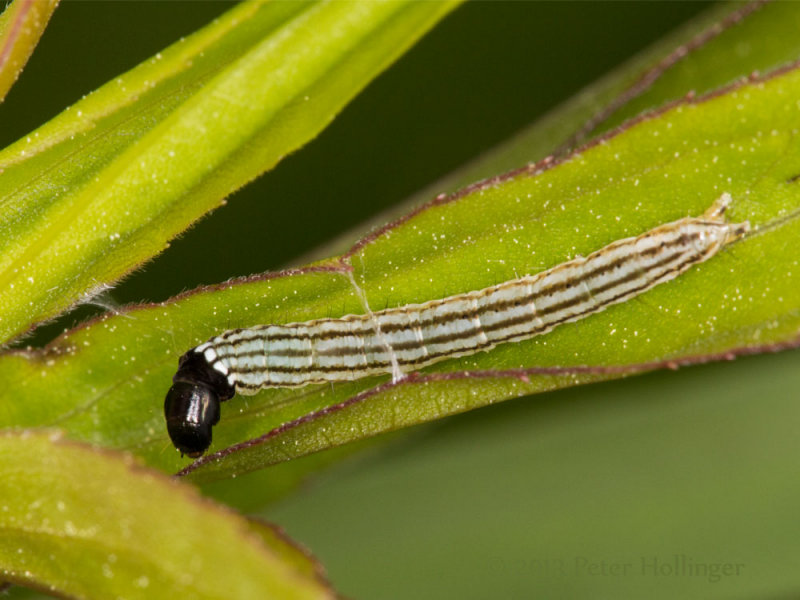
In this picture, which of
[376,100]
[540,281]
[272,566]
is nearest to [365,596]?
[540,281]

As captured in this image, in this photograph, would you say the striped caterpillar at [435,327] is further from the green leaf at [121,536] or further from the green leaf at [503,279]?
the green leaf at [121,536]

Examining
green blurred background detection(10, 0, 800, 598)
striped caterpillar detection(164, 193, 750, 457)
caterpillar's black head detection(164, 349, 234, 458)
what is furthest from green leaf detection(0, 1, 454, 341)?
green blurred background detection(10, 0, 800, 598)

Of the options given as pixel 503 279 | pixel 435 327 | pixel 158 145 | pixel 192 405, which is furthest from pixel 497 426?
pixel 158 145

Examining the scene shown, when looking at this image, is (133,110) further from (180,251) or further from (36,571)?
(180,251)

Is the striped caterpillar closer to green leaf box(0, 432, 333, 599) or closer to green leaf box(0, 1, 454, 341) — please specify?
green leaf box(0, 1, 454, 341)

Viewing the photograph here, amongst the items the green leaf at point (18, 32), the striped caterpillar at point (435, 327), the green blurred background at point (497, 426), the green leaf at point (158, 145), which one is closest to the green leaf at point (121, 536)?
the green leaf at point (158, 145)

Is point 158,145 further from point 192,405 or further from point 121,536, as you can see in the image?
point 121,536
